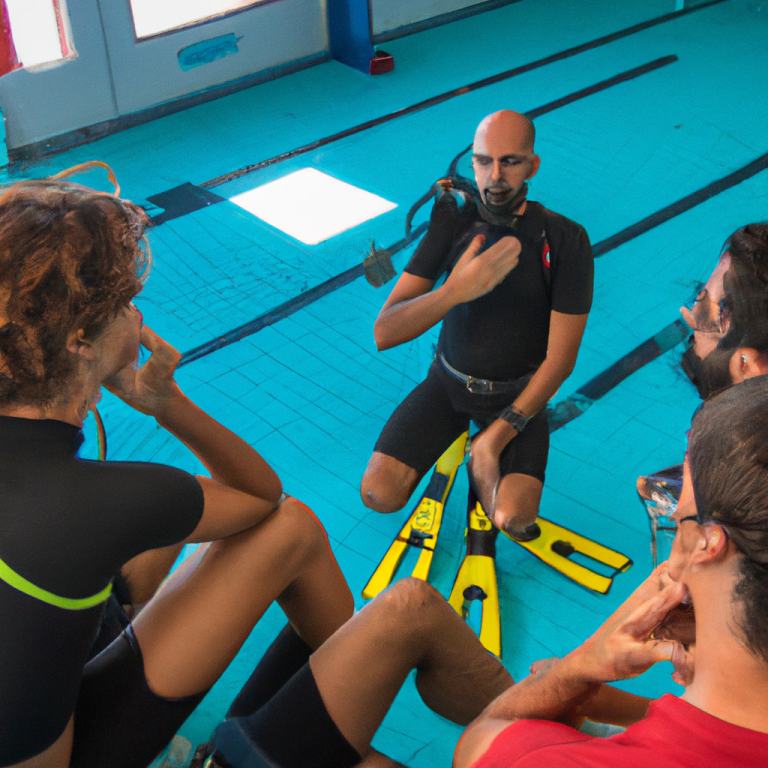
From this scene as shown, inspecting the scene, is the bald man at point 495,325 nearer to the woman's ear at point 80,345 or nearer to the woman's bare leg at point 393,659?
the woman's bare leg at point 393,659

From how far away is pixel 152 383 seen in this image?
180 centimetres

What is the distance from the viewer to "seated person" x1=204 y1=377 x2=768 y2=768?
3.68 feet

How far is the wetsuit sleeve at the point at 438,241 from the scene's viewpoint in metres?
2.82

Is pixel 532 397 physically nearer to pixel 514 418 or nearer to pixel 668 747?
pixel 514 418

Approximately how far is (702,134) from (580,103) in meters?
0.93

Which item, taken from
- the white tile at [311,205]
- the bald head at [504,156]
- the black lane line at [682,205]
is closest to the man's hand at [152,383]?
the bald head at [504,156]

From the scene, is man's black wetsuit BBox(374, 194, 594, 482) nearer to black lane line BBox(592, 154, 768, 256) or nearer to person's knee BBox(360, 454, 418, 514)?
person's knee BBox(360, 454, 418, 514)

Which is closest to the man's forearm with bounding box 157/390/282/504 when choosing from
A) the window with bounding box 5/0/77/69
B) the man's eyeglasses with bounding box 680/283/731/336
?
the man's eyeglasses with bounding box 680/283/731/336

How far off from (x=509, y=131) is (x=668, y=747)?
204cm

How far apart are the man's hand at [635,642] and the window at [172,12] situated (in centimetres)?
578

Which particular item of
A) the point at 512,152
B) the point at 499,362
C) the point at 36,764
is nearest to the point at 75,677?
the point at 36,764

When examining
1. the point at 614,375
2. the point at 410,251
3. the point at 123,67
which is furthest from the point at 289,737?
the point at 123,67

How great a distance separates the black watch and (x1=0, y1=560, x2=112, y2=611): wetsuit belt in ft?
5.21

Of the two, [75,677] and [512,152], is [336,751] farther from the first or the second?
[512,152]
